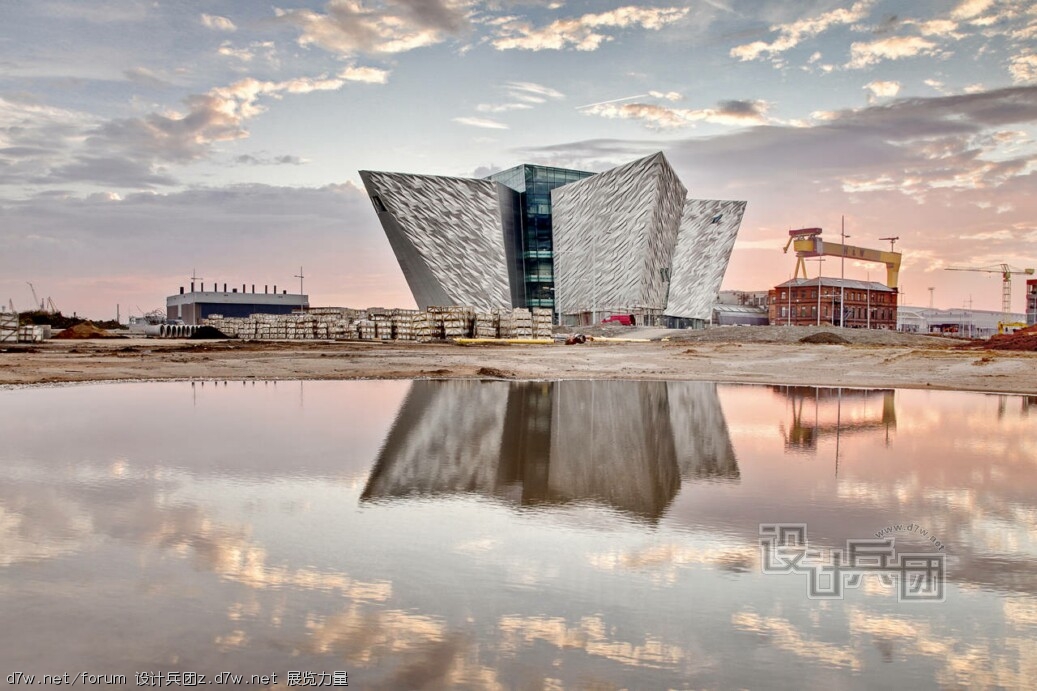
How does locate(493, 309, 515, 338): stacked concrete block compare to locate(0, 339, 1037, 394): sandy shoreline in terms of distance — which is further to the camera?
locate(493, 309, 515, 338): stacked concrete block

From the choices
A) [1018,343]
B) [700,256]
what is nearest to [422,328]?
[1018,343]

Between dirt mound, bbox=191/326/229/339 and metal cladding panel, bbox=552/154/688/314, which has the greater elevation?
metal cladding panel, bbox=552/154/688/314

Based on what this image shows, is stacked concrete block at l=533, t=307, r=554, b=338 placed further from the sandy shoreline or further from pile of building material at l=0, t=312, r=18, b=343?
pile of building material at l=0, t=312, r=18, b=343

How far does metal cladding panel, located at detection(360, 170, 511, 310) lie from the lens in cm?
6750

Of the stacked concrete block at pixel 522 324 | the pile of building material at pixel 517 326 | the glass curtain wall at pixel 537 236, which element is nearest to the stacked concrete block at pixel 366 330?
the pile of building material at pixel 517 326

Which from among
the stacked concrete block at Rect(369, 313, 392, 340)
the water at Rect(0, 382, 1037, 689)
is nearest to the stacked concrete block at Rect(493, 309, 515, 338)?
the stacked concrete block at Rect(369, 313, 392, 340)

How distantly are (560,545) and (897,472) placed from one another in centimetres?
459

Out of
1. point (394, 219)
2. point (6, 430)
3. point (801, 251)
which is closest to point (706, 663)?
point (6, 430)

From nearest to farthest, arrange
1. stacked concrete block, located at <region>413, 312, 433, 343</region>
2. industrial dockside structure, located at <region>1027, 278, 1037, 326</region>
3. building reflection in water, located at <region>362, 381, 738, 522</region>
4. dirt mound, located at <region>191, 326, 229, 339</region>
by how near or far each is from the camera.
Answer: building reflection in water, located at <region>362, 381, 738, 522</region>
stacked concrete block, located at <region>413, 312, 433, 343</region>
dirt mound, located at <region>191, 326, 229, 339</region>
industrial dockside structure, located at <region>1027, 278, 1037, 326</region>

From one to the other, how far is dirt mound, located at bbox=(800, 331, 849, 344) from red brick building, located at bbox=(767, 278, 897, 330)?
49.6 meters

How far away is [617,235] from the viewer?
70438mm

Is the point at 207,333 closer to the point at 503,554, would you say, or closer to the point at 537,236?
the point at 537,236

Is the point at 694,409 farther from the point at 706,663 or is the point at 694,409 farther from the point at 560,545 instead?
the point at 706,663

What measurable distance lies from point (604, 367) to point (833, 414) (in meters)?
13.6
